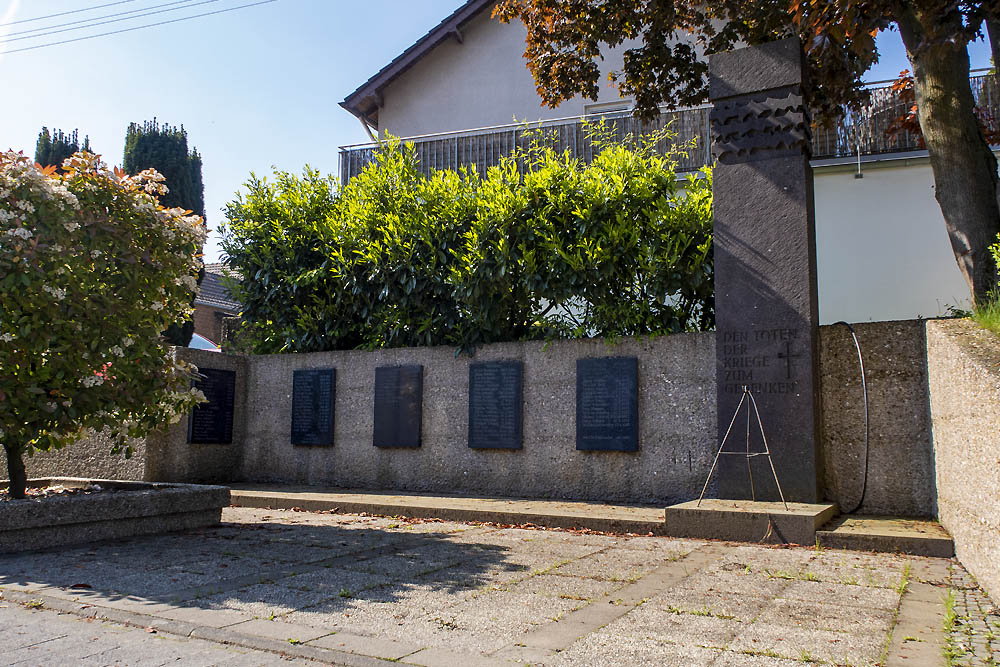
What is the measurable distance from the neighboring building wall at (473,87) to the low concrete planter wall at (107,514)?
11026mm

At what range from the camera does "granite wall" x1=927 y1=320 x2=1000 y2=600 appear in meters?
4.20

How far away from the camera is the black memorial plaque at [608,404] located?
26.6 feet

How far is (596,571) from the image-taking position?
16.8 ft

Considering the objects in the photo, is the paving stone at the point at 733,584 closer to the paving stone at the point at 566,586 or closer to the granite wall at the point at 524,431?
the paving stone at the point at 566,586

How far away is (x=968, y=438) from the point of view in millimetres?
4852

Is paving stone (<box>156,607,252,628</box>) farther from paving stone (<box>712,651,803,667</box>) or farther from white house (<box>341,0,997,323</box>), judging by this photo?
white house (<box>341,0,997,323</box>)

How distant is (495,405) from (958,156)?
5226 mm

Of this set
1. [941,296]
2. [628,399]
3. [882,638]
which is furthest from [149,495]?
[941,296]

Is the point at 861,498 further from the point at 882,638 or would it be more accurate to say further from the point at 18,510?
the point at 18,510

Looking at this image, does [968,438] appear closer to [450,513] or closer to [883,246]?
[450,513]

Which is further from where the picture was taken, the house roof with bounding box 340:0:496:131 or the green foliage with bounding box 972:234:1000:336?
the house roof with bounding box 340:0:496:131

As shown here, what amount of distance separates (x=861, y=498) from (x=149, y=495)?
6.23 metres

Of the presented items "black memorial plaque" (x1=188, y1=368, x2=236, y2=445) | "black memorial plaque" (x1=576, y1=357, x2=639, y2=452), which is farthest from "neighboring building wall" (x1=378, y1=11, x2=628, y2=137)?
"black memorial plaque" (x1=576, y1=357, x2=639, y2=452)

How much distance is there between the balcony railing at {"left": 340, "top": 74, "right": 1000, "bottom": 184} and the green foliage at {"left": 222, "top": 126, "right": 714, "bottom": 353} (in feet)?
3.37
